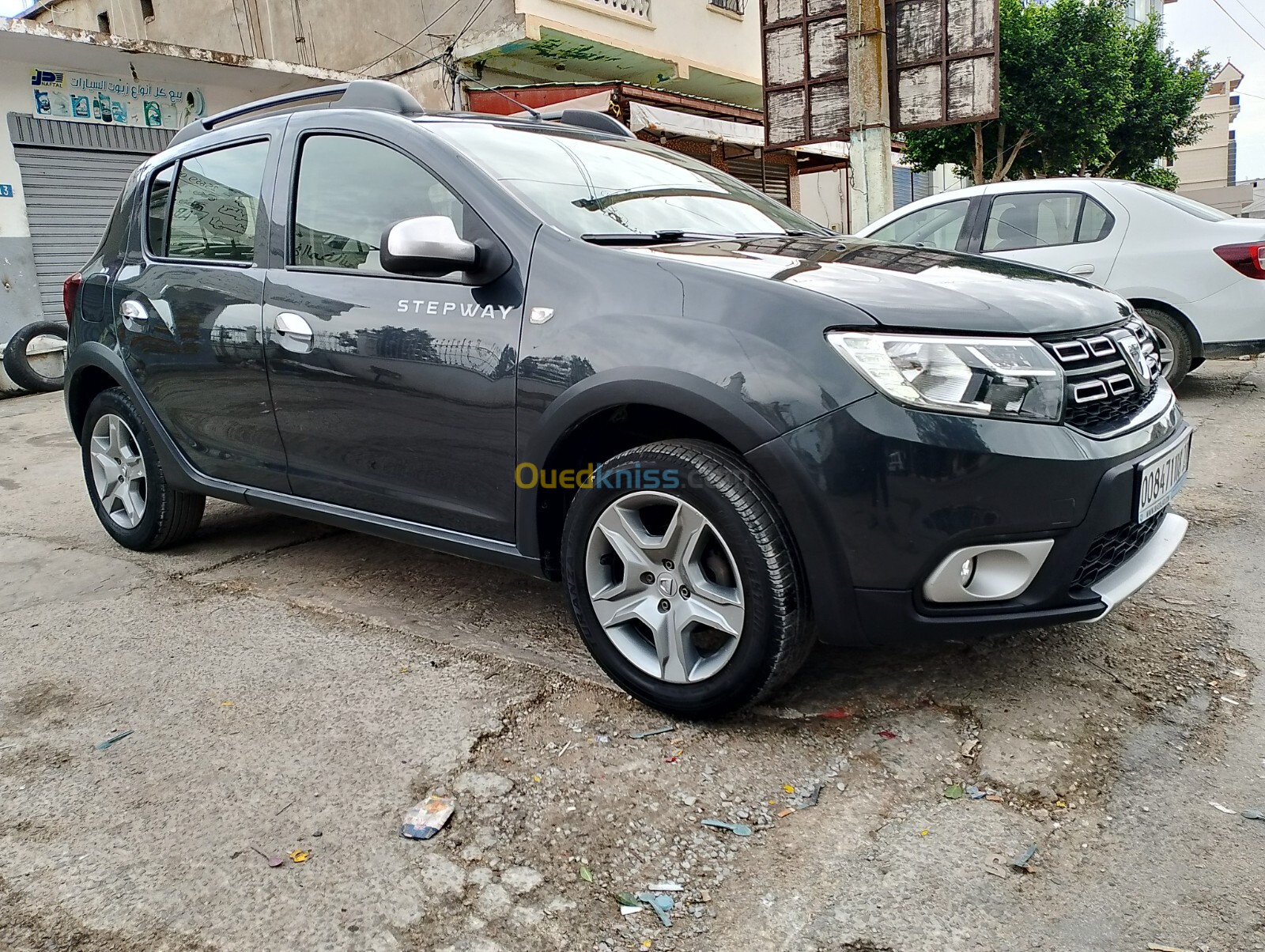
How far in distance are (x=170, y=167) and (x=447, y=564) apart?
193 cm

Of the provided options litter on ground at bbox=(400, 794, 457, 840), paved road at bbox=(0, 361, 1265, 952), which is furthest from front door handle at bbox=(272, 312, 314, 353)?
litter on ground at bbox=(400, 794, 457, 840)

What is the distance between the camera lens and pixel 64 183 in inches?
477

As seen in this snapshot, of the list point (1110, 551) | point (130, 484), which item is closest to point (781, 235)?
point (1110, 551)

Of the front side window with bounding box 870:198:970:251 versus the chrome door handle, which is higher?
the front side window with bounding box 870:198:970:251

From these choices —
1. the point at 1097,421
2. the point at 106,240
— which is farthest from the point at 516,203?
the point at 106,240

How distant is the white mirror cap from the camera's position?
107 inches

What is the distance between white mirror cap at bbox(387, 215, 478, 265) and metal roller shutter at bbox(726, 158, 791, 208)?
48.5 feet

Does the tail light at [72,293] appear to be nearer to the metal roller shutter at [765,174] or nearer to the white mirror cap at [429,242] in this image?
the white mirror cap at [429,242]

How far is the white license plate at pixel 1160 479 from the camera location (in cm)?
248

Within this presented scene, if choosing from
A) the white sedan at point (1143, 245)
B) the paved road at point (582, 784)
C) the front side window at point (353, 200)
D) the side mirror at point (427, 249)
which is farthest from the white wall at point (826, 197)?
the side mirror at point (427, 249)

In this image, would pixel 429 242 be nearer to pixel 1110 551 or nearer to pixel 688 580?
pixel 688 580

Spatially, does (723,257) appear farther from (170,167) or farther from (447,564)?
(170,167)

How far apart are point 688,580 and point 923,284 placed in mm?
939

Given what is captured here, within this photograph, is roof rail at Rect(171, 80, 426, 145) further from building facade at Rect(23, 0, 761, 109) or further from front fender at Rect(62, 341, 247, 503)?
building facade at Rect(23, 0, 761, 109)
